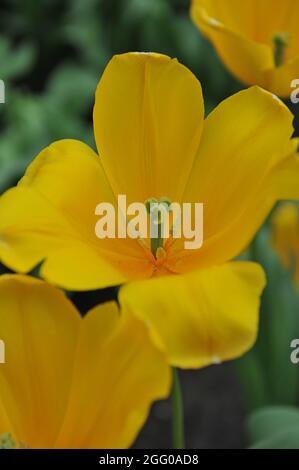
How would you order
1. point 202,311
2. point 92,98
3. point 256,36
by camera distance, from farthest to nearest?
point 92,98, point 256,36, point 202,311

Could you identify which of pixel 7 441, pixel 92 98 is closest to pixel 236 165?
pixel 7 441

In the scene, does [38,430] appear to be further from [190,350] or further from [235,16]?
[235,16]

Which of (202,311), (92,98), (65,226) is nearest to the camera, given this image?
(202,311)

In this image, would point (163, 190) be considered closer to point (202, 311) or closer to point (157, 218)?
point (157, 218)

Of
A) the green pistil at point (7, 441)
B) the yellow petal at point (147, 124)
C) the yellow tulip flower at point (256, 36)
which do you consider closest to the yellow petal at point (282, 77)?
the yellow tulip flower at point (256, 36)
